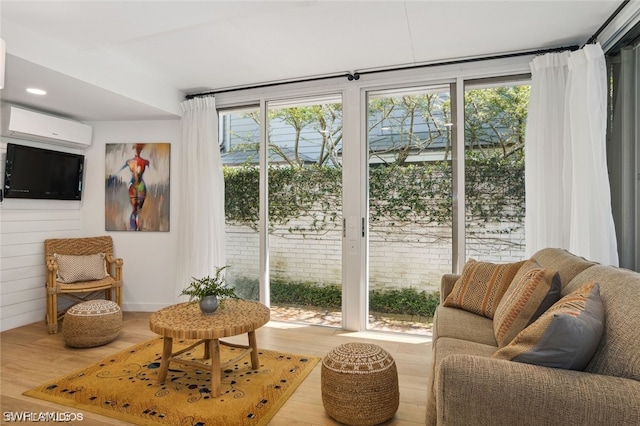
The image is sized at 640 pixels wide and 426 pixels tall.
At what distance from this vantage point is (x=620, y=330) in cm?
125

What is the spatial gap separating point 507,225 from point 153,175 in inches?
Result: 147

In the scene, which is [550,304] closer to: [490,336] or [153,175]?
[490,336]

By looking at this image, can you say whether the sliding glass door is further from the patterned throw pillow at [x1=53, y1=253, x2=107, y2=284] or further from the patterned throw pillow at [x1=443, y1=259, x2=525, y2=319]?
the patterned throw pillow at [x1=53, y1=253, x2=107, y2=284]

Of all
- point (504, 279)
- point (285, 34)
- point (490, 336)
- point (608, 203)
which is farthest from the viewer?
point (285, 34)

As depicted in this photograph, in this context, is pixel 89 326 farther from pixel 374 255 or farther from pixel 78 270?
pixel 374 255

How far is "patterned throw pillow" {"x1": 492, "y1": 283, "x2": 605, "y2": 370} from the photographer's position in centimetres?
120

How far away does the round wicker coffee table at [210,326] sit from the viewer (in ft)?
7.18

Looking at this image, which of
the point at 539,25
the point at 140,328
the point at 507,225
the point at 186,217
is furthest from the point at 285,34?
the point at 140,328

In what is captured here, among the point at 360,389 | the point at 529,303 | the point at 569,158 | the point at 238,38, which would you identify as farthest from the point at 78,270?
the point at 569,158

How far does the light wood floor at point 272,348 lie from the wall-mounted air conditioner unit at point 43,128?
1.90m

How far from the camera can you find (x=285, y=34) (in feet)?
9.30

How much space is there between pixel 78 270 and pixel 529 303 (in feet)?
13.2

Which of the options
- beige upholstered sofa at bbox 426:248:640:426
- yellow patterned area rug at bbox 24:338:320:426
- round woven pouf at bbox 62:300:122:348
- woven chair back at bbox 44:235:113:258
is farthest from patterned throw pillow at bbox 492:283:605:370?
woven chair back at bbox 44:235:113:258

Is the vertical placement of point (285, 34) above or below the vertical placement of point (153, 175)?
above
